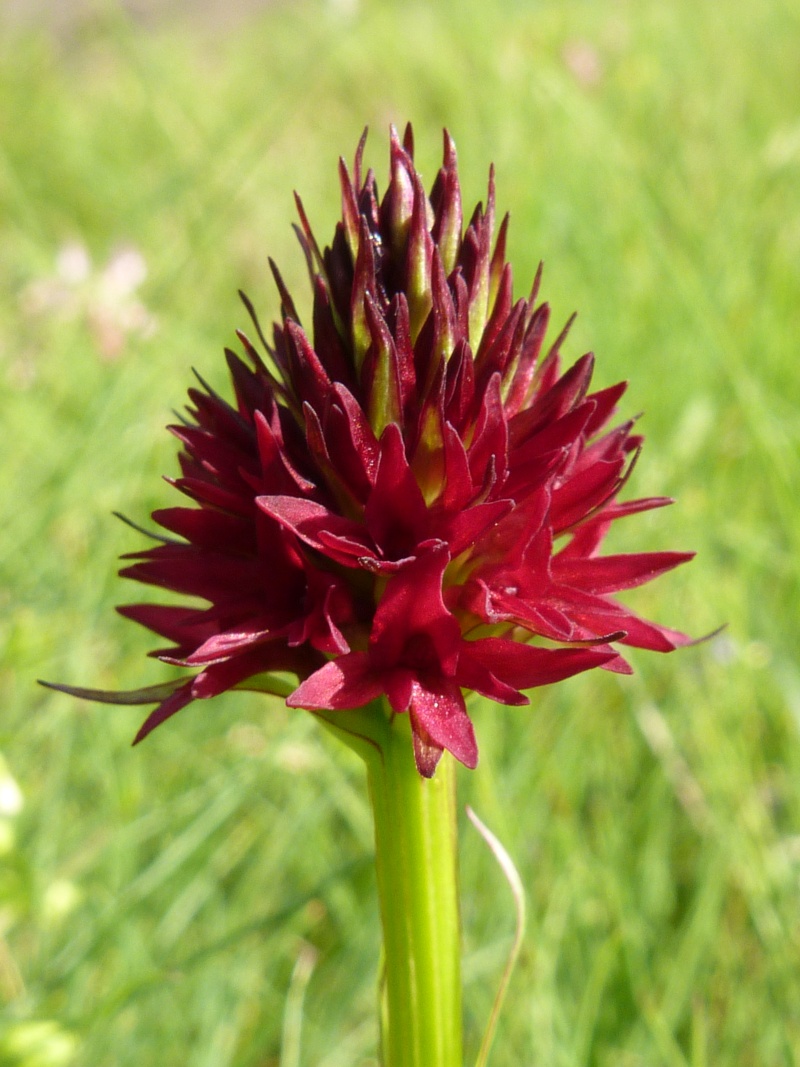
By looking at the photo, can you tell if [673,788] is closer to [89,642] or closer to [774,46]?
[89,642]

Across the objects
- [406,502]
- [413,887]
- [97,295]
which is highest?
[97,295]

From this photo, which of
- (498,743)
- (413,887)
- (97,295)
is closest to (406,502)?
(413,887)

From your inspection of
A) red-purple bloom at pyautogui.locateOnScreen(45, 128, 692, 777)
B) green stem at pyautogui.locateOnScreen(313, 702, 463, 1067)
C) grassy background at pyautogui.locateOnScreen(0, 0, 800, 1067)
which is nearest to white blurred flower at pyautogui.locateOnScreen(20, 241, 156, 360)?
grassy background at pyautogui.locateOnScreen(0, 0, 800, 1067)

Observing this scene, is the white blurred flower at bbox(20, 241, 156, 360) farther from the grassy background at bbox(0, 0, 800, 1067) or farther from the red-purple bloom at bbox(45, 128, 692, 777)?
the red-purple bloom at bbox(45, 128, 692, 777)

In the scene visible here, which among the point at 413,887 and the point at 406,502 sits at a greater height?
the point at 406,502

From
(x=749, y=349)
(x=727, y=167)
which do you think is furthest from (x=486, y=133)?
(x=749, y=349)

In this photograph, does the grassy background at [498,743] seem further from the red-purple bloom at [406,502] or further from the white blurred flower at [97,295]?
the red-purple bloom at [406,502]

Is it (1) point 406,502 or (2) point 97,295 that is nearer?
(1) point 406,502

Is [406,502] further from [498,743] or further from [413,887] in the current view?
[498,743]
